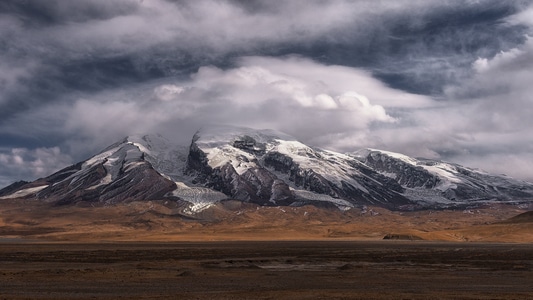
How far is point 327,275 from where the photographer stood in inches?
2418

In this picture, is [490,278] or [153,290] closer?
[153,290]

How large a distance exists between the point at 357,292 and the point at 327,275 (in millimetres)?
16115

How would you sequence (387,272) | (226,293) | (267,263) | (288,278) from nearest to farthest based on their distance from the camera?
(226,293) → (288,278) → (387,272) → (267,263)

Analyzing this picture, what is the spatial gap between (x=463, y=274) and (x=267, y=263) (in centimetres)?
2705

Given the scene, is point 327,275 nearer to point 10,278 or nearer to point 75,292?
point 75,292

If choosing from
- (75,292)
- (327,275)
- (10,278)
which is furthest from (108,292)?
(327,275)

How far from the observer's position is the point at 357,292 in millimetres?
45438

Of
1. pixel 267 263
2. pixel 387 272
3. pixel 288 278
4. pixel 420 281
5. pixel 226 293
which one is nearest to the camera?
pixel 226 293

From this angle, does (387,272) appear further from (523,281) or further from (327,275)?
(523,281)

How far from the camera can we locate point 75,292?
151 ft

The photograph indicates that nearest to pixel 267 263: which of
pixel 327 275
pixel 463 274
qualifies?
pixel 327 275

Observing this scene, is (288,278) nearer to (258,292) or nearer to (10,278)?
(258,292)

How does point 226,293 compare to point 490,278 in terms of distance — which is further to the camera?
point 490,278

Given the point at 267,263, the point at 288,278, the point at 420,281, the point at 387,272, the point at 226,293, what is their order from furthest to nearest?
the point at 267,263, the point at 387,272, the point at 288,278, the point at 420,281, the point at 226,293
